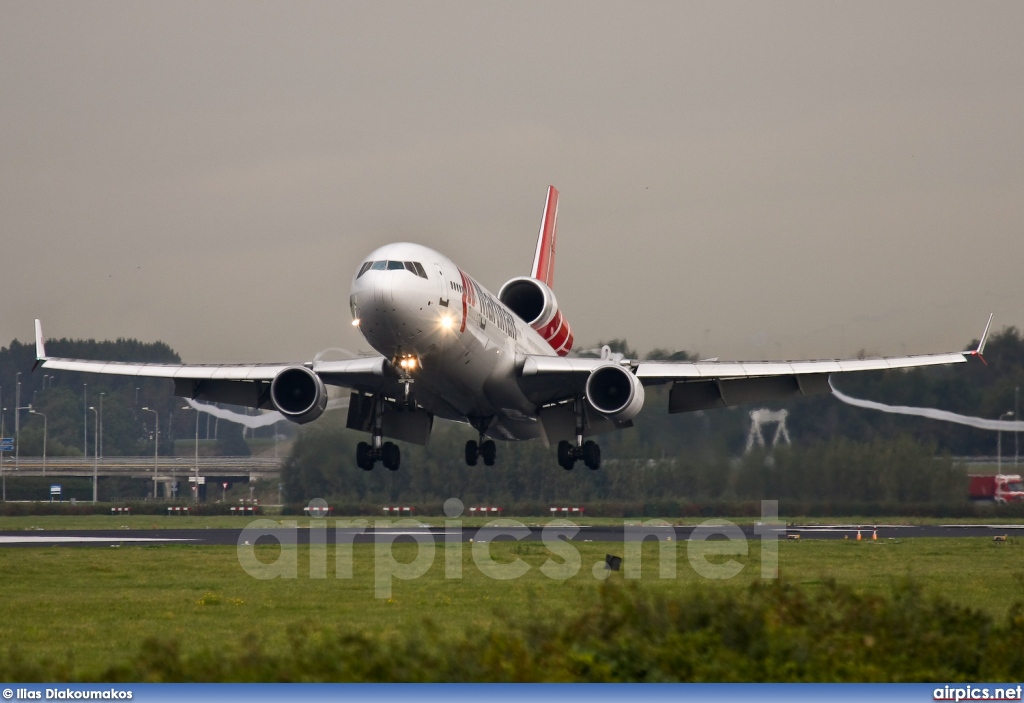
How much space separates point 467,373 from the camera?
109 ft

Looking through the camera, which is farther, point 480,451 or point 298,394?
point 480,451

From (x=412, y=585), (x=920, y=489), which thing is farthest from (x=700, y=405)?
(x=412, y=585)

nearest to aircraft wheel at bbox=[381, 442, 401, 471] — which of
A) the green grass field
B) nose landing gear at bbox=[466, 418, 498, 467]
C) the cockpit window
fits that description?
the green grass field

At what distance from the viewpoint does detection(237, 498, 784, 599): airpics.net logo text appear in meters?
28.6

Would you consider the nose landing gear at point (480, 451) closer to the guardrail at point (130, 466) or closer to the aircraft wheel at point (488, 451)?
the aircraft wheel at point (488, 451)

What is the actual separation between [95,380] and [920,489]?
91.1 metres

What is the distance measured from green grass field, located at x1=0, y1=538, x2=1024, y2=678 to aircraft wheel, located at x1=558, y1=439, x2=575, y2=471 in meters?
3.08

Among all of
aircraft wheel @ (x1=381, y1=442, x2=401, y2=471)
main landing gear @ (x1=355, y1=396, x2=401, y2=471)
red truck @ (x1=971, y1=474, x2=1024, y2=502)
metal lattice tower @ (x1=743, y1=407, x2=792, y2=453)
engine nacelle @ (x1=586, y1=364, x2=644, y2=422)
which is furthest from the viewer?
red truck @ (x1=971, y1=474, x2=1024, y2=502)

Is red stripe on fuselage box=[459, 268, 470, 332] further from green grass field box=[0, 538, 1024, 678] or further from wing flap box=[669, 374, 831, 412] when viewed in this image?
wing flap box=[669, 374, 831, 412]

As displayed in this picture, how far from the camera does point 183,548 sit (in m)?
37.2

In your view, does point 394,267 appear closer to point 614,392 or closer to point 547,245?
point 614,392

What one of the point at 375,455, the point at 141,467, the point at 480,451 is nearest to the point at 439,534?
the point at 480,451

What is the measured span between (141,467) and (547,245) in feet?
147

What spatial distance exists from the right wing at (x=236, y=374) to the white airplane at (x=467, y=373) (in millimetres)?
43
